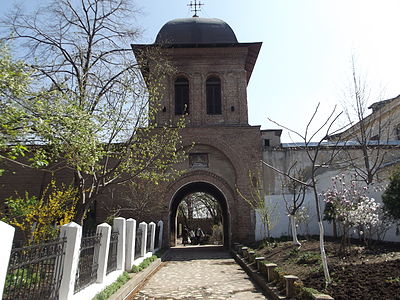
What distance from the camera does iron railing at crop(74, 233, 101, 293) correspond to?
5.96m

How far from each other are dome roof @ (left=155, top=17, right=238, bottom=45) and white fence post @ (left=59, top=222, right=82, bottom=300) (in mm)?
13557

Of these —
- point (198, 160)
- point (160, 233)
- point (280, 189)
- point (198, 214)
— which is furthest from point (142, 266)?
point (198, 214)

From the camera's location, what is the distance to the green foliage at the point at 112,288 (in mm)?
6053

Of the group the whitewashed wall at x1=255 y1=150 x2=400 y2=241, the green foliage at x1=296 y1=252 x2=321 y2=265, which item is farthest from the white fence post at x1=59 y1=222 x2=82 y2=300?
the whitewashed wall at x1=255 y1=150 x2=400 y2=241

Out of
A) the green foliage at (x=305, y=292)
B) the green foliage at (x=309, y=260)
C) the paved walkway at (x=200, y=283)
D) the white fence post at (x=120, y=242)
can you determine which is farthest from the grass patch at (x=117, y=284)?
the green foliage at (x=309, y=260)

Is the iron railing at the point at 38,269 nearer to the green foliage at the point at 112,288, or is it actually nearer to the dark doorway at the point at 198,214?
the green foliage at the point at 112,288

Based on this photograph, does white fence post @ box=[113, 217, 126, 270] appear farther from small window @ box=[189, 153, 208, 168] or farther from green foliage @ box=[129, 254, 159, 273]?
small window @ box=[189, 153, 208, 168]

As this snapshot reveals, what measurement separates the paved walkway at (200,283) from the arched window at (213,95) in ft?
26.6

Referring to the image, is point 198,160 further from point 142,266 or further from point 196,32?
point 142,266

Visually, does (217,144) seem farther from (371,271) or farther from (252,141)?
(371,271)

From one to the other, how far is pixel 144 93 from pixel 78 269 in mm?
6511

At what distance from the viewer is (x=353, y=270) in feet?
21.8

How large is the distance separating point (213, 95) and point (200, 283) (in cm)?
1110

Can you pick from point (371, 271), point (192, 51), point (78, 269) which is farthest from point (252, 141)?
point (78, 269)
